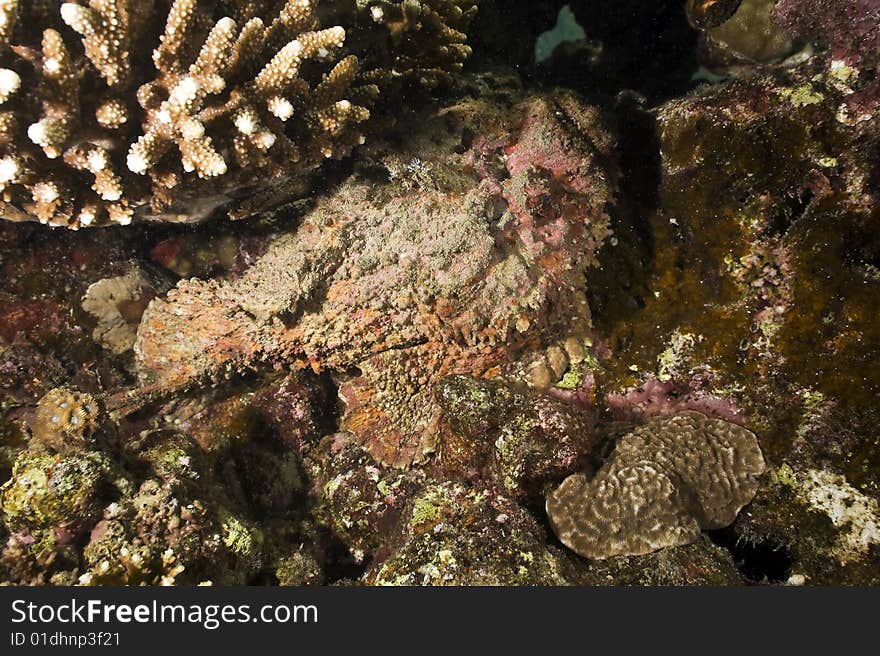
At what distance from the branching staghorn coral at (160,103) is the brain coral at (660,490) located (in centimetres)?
255

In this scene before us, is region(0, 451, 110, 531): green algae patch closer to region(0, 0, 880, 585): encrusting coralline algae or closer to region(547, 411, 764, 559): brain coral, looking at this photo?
region(0, 0, 880, 585): encrusting coralline algae

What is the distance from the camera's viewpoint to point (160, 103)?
2824mm

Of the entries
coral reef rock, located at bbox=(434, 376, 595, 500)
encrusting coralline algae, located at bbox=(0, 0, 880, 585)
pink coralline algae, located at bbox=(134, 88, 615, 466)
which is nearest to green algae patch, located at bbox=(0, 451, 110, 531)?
encrusting coralline algae, located at bbox=(0, 0, 880, 585)

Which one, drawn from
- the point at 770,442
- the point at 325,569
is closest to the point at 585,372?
the point at 770,442

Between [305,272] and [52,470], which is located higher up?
[305,272]

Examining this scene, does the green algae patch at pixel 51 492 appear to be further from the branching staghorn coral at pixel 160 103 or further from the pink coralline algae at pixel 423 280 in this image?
the branching staghorn coral at pixel 160 103

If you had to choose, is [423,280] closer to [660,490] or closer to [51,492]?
[660,490]

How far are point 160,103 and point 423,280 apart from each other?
1752 millimetres

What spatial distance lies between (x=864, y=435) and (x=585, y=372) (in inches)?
60.3

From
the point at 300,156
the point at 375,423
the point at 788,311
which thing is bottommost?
the point at 375,423

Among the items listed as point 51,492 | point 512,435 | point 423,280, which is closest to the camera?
point 51,492

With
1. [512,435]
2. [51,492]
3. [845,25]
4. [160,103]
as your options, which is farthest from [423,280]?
[845,25]

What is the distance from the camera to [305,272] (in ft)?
10.5

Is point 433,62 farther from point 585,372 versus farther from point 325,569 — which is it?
→ point 325,569
